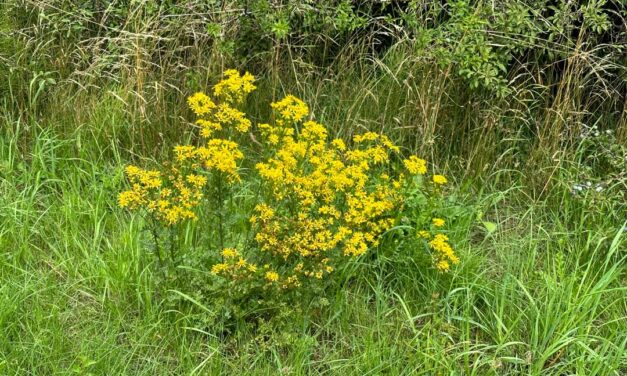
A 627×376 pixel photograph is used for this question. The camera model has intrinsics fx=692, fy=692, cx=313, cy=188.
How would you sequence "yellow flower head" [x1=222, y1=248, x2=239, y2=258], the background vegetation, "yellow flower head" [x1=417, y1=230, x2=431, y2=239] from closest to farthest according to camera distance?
"yellow flower head" [x1=222, y1=248, x2=239, y2=258], the background vegetation, "yellow flower head" [x1=417, y1=230, x2=431, y2=239]

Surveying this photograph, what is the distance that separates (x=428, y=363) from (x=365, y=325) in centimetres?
30

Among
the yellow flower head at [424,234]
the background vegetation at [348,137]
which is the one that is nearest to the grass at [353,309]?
the background vegetation at [348,137]

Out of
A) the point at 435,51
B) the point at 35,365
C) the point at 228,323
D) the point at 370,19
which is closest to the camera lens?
the point at 35,365

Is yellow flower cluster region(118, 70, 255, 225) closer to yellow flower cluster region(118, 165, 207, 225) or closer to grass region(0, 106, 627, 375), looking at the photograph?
yellow flower cluster region(118, 165, 207, 225)

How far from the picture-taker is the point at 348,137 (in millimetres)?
3232

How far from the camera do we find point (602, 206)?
2.81m

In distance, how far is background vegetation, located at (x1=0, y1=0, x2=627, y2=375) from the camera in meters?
2.32

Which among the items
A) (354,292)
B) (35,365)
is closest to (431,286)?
(354,292)

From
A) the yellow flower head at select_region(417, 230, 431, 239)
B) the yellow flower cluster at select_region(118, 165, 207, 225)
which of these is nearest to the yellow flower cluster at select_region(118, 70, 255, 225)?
the yellow flower cluster at select_region(118, 165, 207, 225)


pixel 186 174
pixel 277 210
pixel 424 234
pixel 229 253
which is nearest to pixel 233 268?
pixel 229 253

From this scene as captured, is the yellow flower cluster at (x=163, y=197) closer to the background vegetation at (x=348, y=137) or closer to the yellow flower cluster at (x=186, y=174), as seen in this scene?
the yellow flower cluster at (x=186, y=174)

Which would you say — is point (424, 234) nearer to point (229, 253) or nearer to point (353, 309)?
point (353, 309)

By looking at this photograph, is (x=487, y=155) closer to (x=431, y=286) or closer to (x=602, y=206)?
(x=602, y=206)

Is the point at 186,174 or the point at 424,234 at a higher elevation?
the point at 186,174
